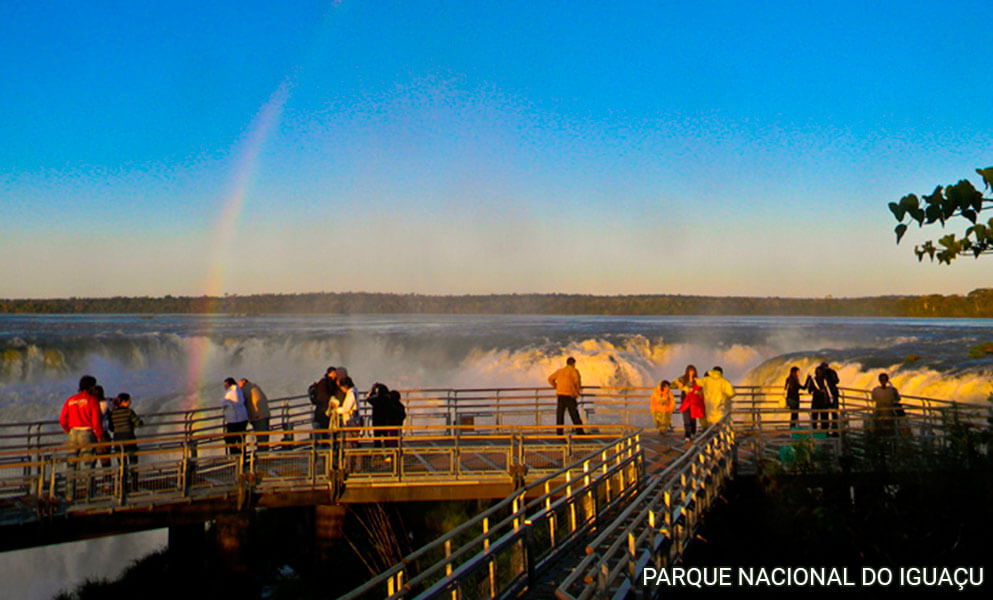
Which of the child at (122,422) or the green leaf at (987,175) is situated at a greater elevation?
the green leaf at (987,175)

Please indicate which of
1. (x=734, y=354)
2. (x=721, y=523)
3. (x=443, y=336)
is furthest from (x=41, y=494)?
(x=443, y=336)

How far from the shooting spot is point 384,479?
13172 mm

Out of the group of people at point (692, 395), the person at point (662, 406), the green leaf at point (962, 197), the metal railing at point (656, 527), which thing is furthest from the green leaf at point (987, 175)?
the person at point (662, 406)

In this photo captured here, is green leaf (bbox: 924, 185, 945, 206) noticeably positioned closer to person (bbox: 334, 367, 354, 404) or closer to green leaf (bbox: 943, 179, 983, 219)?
green leaf (bbox: 943, 179, 983, 219)

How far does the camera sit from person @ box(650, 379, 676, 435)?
1752 centimetres

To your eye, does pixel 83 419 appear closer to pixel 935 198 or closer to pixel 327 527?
pixel 327 527

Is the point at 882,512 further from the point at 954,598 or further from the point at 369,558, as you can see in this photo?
the point at 369,558

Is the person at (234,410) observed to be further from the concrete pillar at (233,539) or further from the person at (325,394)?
the concrete pillar at (233,539)

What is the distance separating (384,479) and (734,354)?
55.5 metres

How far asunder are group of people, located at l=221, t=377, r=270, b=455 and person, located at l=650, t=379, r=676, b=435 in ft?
28.5

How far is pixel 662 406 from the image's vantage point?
17.6 meters

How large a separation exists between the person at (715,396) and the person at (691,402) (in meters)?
0.12

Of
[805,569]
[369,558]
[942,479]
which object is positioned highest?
[942,479]

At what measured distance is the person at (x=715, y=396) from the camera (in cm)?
1546
